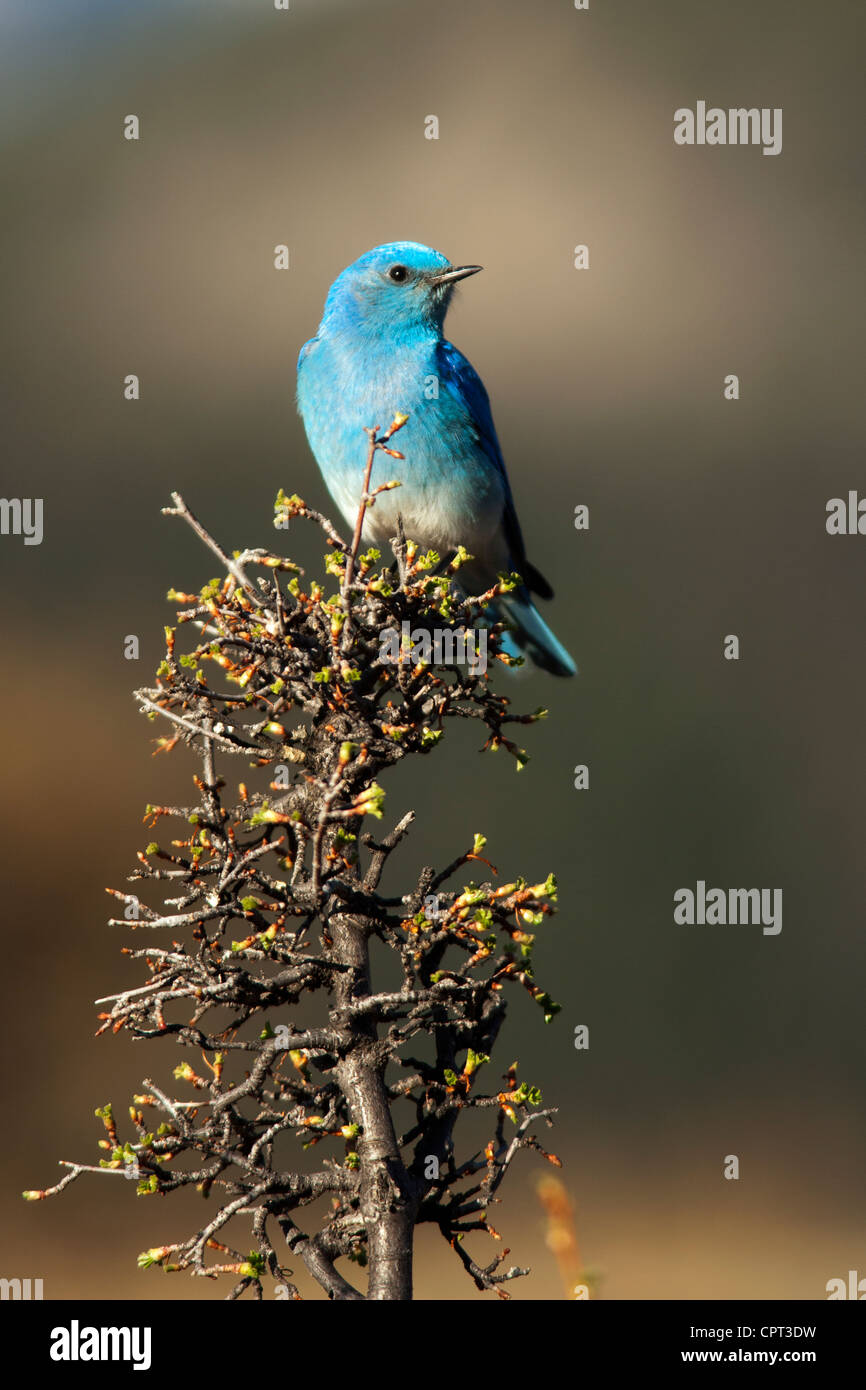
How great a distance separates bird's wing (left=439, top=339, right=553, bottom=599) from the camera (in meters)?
4.70

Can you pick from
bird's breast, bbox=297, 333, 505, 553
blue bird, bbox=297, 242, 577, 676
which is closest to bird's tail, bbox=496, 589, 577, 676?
blue bird, bbox=297, 242, 577, 676

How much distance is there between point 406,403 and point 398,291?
0.47 metres

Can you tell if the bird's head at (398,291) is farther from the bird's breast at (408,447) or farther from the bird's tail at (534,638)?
the bird's tail at (534,638)

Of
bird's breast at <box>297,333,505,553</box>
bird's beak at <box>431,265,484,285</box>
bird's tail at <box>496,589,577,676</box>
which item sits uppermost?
bird's beak at <box>431,265,484,285</box>

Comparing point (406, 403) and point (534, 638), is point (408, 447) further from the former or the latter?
point (534, 638)

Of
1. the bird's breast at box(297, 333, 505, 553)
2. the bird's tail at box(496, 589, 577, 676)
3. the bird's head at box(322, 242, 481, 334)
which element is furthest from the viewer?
the bird's tail at box(496, 589, 577, 676)

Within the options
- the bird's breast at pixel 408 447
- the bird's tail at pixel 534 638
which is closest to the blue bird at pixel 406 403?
the bird's breast at pixel 408 447

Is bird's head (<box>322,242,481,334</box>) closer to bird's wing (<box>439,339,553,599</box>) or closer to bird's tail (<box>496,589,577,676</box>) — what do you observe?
bird's wing (<box>439,339,553,599</box>)

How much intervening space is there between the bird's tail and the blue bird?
0.25 meters

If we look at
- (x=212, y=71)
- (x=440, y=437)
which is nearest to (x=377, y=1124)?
(x=440, y=437)

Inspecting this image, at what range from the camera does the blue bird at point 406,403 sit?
14.6ft

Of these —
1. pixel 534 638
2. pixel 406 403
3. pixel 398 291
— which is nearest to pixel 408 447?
pixel 406 403

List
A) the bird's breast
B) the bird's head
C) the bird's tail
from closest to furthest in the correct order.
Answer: the bird's breast < the bird's head < the bird's tail
